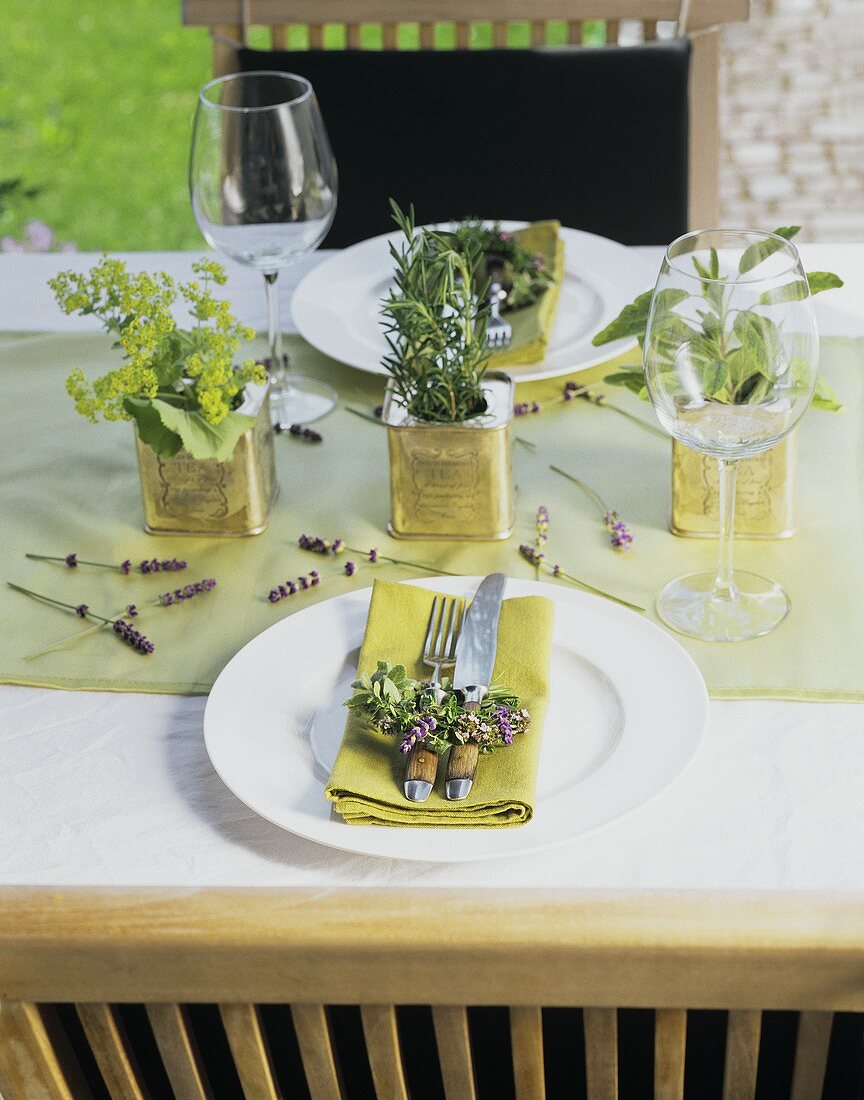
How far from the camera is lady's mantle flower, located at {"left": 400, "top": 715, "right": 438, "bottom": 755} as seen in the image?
29.0 inches

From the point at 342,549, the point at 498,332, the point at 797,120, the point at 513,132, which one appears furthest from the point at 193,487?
the point at 797,120

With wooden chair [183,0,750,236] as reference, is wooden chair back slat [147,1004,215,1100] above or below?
below

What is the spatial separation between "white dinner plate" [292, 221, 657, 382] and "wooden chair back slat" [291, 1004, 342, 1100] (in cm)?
71

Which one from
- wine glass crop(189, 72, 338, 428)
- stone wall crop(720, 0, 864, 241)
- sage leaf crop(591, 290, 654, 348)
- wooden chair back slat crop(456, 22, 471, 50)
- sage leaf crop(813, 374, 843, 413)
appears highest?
wooden chair back slat crop(456, 22, 471, 50)

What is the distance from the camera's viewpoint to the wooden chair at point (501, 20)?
5.34 feet

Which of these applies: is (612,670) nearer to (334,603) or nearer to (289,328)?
(334,603)

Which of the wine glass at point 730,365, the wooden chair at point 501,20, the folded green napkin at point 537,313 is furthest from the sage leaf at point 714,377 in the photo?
the wooden chair at point 501,20

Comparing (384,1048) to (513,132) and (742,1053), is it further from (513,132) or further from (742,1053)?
(513,132)

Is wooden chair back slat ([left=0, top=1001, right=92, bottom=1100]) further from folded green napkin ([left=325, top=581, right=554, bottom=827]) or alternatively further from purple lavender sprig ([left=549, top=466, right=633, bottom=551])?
purple lavender sprig ([left=549, top=466, right=633, bottom=551])

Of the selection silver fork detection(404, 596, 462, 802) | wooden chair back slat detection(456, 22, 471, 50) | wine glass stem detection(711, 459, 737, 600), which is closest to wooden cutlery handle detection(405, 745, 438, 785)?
silver fork detection(404, 596, 462, 802)

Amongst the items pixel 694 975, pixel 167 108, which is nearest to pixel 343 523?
pixel 694 975

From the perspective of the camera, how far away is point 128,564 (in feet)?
3.26

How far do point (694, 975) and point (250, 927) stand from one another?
0.57 ft

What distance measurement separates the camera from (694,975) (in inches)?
20.4
